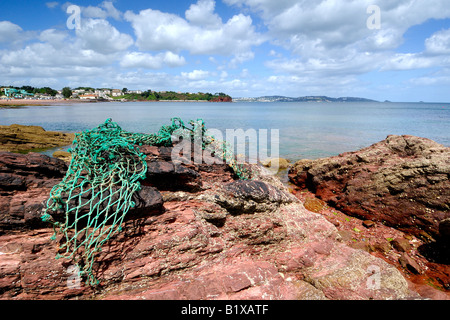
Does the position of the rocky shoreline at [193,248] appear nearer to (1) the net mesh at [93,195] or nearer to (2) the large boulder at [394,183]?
(1) the net mesh at [93,195]

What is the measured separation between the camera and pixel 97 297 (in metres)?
3.41

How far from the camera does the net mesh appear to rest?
10.4 ft

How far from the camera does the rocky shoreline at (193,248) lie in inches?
127

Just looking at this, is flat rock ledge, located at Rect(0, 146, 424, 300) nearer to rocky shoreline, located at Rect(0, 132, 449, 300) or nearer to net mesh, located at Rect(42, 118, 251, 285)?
rocky shoreline, located at Rect(0, 132, 449, 300)

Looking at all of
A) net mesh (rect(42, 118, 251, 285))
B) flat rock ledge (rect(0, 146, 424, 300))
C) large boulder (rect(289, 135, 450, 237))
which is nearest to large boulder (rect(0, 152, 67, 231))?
flat rock ledge (rect(0, 146, 424, 300))

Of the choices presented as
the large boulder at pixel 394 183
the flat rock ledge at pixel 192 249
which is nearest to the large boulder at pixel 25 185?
the flat rock ledge at pixel 192 249

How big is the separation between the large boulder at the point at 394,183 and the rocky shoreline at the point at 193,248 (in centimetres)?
414

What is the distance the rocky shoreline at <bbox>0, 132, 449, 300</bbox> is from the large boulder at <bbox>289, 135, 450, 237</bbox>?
4141 millimetres

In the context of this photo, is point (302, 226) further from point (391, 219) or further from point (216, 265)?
point (391, 219)

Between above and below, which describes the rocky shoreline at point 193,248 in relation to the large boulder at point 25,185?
below

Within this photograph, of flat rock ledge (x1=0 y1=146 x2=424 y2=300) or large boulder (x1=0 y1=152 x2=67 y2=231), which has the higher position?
large boulder (x1=0 y1=152 x2=67 y2=231)

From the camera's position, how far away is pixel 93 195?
3.30 m
